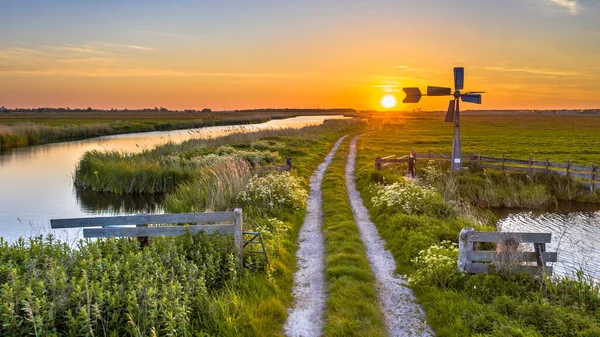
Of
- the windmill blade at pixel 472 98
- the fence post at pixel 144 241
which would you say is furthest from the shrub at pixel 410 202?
the windmill blade at pixel 472 98

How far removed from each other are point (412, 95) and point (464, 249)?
17014mm

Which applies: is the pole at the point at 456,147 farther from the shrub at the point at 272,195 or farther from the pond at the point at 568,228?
the shrub at the point at 272,195

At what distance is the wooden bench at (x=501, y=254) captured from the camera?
27.3 ft

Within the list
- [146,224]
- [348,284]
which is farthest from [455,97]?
[146,224]

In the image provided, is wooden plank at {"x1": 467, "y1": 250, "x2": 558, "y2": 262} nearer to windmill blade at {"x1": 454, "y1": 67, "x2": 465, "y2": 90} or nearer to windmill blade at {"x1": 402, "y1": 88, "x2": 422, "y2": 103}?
windmill blade at {"x1": 454, "y1": 67, "x2": 465, "y2": 90}

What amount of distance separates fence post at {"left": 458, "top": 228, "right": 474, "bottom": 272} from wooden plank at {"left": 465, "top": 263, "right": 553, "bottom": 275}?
85 millimetres

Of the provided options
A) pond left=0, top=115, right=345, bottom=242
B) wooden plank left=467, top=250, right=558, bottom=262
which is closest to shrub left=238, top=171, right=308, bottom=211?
pond left=0, top=115, right=345, bottom=242

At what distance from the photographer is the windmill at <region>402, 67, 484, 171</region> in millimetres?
22188

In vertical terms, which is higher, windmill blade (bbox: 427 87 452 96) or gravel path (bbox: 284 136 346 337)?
windmill blade (bbox: 427 87 452 96)

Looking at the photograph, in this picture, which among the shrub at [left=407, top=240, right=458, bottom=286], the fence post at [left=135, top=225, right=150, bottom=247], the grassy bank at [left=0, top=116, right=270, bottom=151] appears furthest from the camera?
the grassy bank at [left=0, top=116, right=270, bottom=151]

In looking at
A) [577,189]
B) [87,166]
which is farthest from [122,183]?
[577,189]

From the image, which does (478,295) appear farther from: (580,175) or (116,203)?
(116,203)

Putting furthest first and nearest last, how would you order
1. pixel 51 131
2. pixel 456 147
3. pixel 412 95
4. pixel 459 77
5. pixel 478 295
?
1. pixel 51 131
2. pixel 412 95
3. pixel 456 147
4. pixel 459 77
5. pixel 478 295

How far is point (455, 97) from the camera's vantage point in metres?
22.5
